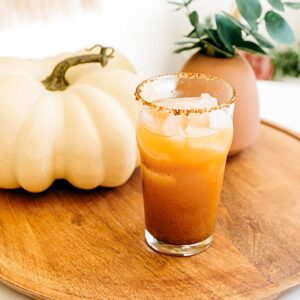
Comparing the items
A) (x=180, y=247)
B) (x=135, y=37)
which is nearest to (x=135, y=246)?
(x=180, y=247)

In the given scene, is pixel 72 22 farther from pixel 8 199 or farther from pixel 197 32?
pixel 8 199

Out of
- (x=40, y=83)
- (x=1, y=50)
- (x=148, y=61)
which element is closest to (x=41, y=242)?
(x=40, y=83)

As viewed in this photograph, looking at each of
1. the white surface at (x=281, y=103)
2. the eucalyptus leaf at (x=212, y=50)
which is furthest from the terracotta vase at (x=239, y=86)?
the white surface at (x=281, y=103)

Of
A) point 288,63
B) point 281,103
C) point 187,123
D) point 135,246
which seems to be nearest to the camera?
point 187,123

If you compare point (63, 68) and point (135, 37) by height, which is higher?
point (63, 68)

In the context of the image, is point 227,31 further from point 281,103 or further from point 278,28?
point 281,103

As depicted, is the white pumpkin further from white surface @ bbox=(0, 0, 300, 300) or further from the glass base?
white surface @ bbox=(0, 0, 300, 300)
